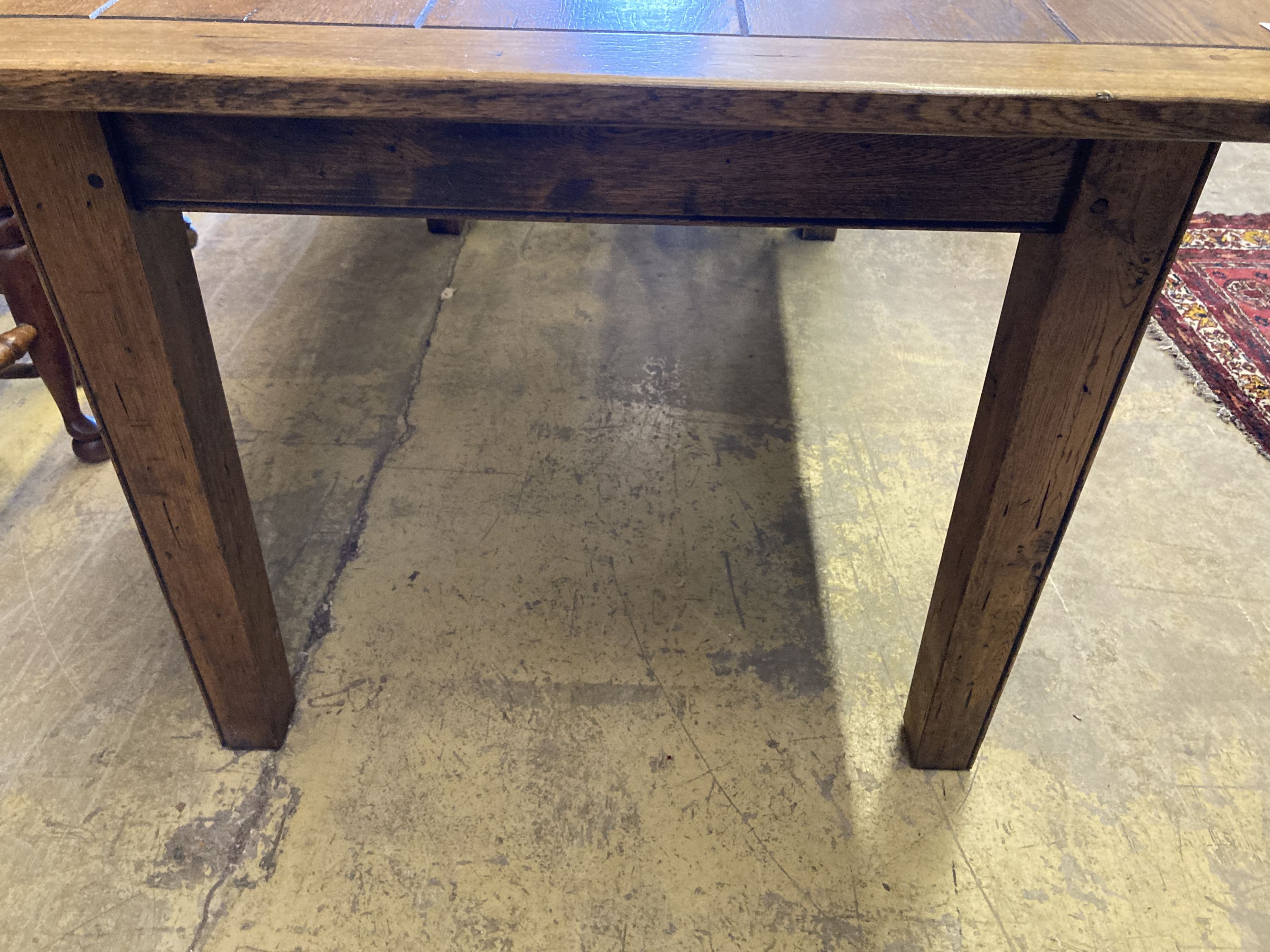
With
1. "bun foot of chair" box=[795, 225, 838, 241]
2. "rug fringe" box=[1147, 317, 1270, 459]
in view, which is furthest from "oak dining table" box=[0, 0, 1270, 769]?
"bun foot of chair" box=[795, 225, 838, 241]

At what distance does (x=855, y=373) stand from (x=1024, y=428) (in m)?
1.08

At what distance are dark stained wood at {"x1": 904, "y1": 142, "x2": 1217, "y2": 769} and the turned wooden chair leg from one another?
136 centimetres

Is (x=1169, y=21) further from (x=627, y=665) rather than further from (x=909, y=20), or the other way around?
(x=627, y=665)

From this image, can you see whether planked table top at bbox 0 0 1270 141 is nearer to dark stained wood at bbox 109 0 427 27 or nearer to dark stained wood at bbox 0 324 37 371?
dark stained wood at bbox 109 0 427 27

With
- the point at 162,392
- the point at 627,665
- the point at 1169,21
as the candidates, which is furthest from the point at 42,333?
the point at 1169,21

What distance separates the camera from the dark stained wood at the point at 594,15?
2.77ft

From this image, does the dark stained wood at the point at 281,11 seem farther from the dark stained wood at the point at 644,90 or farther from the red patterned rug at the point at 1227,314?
the red patterned rug at the point at 1227,314

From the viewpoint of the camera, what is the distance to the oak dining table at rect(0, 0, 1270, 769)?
73 cm

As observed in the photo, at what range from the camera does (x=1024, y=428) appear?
100 centimetres

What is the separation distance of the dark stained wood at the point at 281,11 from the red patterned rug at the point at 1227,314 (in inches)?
72.6

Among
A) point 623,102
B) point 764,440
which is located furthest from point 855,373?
point 623,102

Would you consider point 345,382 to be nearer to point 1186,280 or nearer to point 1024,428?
point 1024,428

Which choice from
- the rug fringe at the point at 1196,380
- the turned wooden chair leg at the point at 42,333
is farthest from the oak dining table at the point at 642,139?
the rug fringe at the point at 1196,380

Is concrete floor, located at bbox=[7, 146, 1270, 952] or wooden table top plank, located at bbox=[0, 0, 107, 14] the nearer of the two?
wooden table top plank, located at bbox=[0, 0, 107, 14]
